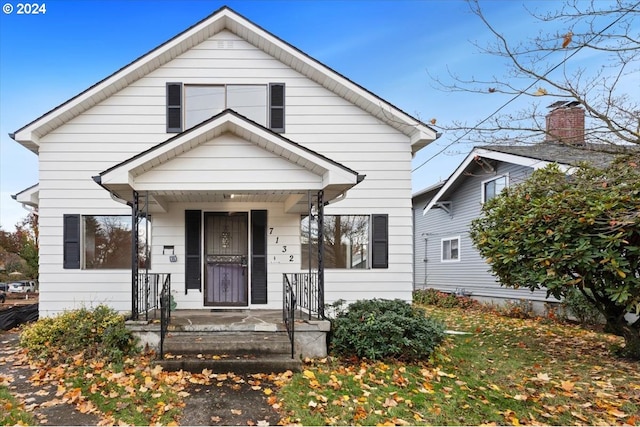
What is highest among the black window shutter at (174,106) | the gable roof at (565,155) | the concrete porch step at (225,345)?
the black window shutter at (174,106)

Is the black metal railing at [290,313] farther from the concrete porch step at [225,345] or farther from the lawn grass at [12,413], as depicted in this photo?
the lawn grass at [12,413]

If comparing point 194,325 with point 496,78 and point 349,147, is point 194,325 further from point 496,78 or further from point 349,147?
point 496,78

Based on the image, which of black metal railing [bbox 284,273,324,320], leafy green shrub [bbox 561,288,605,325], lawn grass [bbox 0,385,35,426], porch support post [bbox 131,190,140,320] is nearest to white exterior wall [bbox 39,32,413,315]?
black metal railing [bbox 284,273,324,320]

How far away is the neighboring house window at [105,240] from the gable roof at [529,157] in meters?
7.13

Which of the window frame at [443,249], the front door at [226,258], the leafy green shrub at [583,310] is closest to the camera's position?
the front door at [226,258]

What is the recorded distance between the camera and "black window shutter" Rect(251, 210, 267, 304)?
8.54m

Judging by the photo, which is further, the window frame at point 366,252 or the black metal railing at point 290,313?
the window frame at point 366,252

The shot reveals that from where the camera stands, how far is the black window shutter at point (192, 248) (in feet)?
27.8

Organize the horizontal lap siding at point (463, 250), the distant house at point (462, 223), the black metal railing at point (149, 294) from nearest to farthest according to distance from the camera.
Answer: the black metal railing at point (149, 294), the distant house at point (462, 223), the horizontal lap siding at point (463, 250)

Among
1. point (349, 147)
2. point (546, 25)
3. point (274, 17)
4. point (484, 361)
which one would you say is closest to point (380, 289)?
point (484, 361)

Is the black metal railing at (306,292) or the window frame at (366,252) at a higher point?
the window frame at (366,252)

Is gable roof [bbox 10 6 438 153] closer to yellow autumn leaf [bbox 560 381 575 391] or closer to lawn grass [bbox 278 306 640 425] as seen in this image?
lawn grass [bbox 278 306 640 425]

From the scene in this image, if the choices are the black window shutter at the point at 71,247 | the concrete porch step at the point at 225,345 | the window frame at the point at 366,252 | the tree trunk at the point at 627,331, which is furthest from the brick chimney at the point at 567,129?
the black window shutter at the point at 71,247

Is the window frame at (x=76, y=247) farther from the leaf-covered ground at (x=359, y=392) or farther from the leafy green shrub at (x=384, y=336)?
the leafy green shrub at (x=384, y=336)
